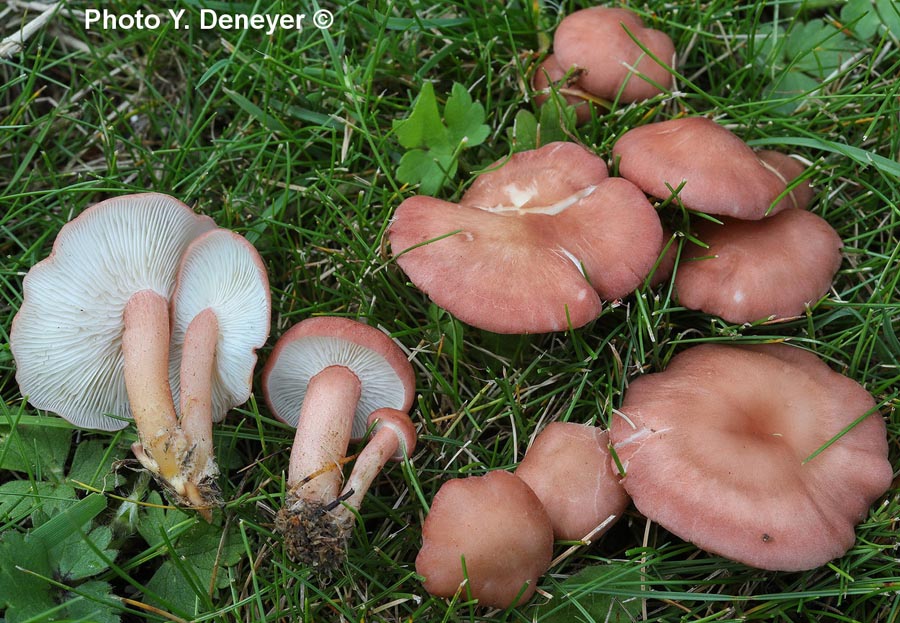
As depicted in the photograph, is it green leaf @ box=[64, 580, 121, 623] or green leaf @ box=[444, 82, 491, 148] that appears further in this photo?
green leaf @ box=[444, 82, 491, 148]

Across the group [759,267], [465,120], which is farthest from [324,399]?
[759,267]

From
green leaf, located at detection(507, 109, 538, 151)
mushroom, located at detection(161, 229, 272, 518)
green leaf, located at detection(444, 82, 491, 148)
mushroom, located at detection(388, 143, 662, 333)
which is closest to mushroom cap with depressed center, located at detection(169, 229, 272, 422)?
mushroom, located at detection(161, 229, 272, 518)

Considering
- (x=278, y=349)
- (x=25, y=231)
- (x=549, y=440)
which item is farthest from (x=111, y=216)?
(x=549, y=440)

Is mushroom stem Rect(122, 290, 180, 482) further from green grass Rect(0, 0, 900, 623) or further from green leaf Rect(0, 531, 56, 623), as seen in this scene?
green leaf Rect(0, 531, 56, 623)

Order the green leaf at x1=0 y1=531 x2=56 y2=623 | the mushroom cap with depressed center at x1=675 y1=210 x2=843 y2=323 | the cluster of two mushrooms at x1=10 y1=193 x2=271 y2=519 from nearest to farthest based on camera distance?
1. the green leaf at x1=0 y1=531 x2=56 y2=623
2. the cluster of two mushrooms at x1=10 y1=193 x2=271 y2=519
3. the mushroom cap with depressed center at x1=675 y1=210 x2=843 y2=323

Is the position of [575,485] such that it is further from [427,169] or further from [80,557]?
[80,557]
